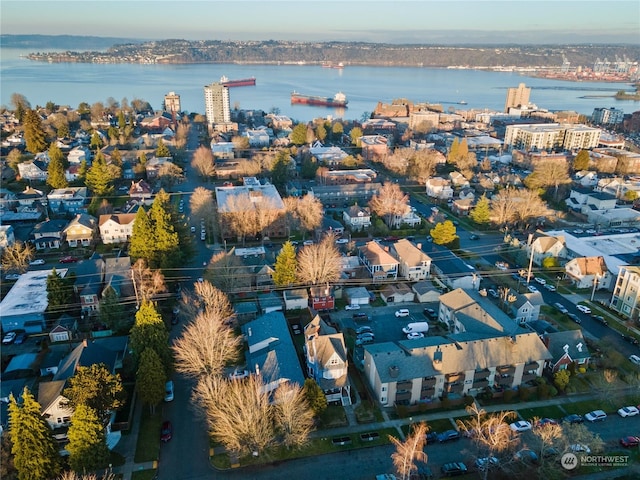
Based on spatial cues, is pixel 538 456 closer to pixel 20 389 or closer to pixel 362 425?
pixel 362 425

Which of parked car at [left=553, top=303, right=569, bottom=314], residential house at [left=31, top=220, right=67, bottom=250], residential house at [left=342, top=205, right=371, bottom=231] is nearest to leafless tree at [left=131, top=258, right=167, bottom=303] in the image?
residential house at [left=31, top=220, right=67, bottom=250]

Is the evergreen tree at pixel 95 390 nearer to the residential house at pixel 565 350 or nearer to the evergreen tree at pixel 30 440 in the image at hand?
the evergreen tree at pixel 30 440

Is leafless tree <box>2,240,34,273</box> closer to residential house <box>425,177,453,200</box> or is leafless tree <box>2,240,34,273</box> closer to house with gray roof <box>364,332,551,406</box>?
house with gray roof <box>364,332,551,406</box>

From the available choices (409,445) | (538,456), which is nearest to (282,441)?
(409,445)

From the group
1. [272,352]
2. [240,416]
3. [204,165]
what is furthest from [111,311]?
[204,165]

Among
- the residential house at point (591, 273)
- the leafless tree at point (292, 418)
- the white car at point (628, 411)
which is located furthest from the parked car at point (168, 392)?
the residential house at point (591, 273)

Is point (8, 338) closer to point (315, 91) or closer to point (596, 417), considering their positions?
point (596, 417)
